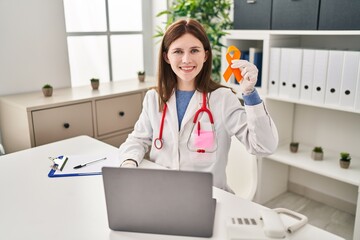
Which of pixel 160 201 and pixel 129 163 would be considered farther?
pixel 129 163

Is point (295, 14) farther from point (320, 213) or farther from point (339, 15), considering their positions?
point (320, 213)

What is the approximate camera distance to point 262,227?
39.2 inches

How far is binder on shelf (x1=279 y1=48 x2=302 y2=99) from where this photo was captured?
2.28 meters

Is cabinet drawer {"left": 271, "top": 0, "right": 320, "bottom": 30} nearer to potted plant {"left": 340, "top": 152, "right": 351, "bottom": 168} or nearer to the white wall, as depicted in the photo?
potted plant {"left": 340, "top": 152, "right": 351, "bottom": 168}

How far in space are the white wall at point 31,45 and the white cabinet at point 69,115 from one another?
0.35 ft

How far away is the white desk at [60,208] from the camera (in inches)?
40.7

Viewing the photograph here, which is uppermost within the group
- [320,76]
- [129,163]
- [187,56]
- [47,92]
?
[187,56]

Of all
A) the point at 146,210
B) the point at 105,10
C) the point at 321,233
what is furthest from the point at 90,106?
the point at 321,233

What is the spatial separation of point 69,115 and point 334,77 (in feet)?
5.59

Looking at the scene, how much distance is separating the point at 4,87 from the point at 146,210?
1.88 m

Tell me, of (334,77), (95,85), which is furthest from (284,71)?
(95,85)

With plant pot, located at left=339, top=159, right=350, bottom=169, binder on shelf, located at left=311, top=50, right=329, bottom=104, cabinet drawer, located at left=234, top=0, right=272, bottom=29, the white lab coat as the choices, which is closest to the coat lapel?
the white lab coat

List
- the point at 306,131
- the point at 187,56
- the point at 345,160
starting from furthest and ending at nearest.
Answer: the point at 306,131 < the point at 345,160 < the point at 187,56

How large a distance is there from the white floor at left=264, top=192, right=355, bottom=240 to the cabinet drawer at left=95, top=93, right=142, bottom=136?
1.28 meters
